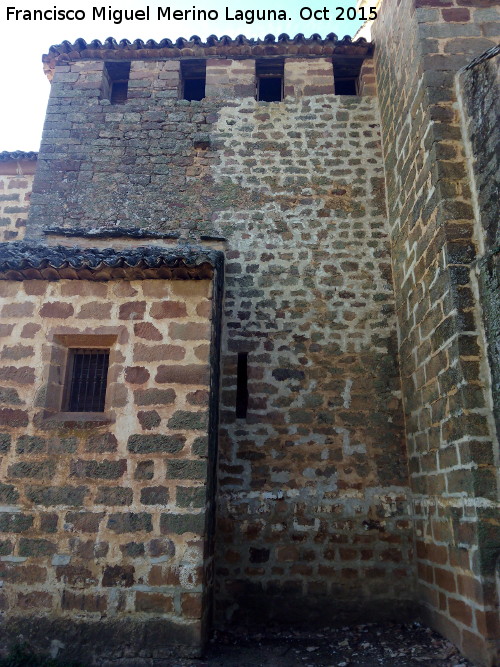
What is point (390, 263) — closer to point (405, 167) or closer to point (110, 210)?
point (405, 167)

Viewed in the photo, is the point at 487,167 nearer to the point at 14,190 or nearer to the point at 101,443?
the point at 101,443

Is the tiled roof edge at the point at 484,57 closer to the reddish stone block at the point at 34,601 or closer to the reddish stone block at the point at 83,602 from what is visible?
A: the reddish stone block at the point at 83,602

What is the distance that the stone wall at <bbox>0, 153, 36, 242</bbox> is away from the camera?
23.2ft

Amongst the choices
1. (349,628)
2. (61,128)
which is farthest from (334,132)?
(349,628)

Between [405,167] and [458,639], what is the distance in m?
4.55

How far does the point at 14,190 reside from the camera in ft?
23.8

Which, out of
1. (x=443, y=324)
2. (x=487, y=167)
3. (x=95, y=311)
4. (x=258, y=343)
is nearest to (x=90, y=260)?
(x=95, y=311)

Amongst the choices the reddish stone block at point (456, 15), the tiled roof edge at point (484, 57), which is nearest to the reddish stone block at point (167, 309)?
the tiled roof edge at point (484, 57)

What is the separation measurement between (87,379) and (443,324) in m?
3.14

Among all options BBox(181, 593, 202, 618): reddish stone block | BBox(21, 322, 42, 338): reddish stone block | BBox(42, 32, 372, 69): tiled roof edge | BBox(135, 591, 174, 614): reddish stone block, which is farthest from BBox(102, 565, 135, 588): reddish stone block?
BBox(42, 32, 372, 69): tiled roof edge

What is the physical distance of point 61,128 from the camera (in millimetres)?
7223

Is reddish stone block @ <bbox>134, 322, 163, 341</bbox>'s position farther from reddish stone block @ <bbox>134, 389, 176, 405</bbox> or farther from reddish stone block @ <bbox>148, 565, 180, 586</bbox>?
reddish stone block @ <bbox>148, 565, 180, 586</bbox>

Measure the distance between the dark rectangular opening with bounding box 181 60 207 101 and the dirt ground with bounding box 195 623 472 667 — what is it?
6747mm

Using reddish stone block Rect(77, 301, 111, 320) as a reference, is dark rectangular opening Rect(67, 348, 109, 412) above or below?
below
